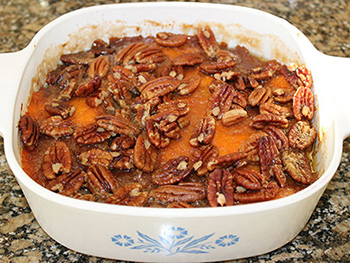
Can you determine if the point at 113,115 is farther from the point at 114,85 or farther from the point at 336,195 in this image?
the point at 336,195

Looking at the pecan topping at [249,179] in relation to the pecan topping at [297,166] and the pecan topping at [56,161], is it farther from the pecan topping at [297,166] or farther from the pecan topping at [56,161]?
the pecan topping at [56,161]

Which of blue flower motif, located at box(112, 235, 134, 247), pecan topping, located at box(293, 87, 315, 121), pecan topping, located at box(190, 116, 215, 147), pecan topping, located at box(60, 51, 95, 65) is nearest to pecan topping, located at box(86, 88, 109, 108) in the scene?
pecan topping, located at box(60, 51, 95, 65)

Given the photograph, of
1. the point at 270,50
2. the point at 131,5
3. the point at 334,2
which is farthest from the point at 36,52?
the point at 334,2

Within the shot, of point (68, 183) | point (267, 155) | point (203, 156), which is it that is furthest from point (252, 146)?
point (68, 183)

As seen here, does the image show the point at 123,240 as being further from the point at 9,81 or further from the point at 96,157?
the point at 9,81

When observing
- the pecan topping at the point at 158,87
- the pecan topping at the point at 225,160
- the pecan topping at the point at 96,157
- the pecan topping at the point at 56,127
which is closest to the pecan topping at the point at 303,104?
the pecan topping at the point at 225,160

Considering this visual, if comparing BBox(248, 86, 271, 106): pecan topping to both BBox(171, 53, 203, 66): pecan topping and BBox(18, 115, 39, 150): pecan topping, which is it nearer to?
BBox(171, 53, 203, 66): pecan topping
